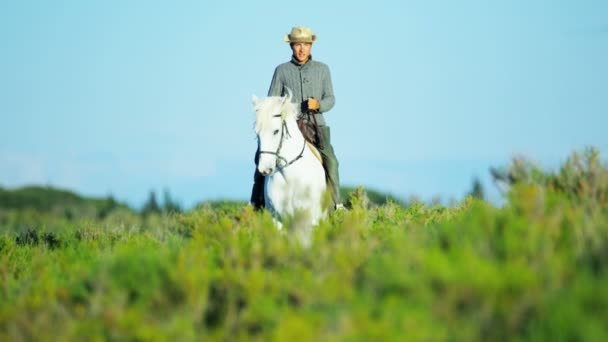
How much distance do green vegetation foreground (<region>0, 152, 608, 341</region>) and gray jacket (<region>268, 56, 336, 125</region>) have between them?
4.06 m

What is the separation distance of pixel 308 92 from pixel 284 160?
174 centimetres

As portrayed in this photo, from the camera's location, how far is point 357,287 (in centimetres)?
705

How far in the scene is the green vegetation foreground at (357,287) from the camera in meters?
6.12

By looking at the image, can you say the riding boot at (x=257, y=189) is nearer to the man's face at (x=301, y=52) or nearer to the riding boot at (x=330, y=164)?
the riding boot at (x=330, y=164)

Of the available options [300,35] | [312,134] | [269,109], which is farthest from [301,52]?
[269,109]

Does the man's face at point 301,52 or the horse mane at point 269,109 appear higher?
the man's face at point 301,52

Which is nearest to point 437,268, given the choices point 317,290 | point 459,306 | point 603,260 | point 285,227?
point 459,306

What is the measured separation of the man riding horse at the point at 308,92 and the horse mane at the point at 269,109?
0.92 metres

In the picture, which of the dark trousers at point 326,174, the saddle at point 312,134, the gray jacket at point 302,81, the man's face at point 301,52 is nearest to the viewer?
the saddle at point 312,134

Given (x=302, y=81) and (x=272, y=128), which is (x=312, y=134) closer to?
(x=302, y=81)

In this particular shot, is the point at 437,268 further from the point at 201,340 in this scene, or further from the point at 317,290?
the point at 201,340

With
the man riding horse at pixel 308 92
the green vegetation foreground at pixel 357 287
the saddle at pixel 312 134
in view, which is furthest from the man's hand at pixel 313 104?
the green vegetation foreground at pixel 357 287

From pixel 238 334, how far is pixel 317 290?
2.23 feet

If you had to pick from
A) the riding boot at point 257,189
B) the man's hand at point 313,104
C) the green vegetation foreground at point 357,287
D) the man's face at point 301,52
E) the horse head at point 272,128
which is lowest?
the green vegetation foreground at point 357,287
